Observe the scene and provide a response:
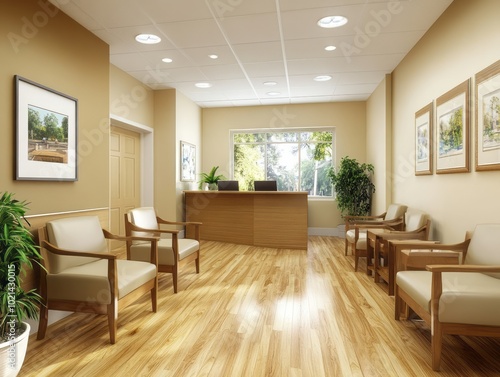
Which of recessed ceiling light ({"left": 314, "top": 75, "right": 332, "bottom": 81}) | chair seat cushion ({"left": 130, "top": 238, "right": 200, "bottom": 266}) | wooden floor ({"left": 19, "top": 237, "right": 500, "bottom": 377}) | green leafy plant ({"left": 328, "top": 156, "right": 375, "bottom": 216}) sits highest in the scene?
recessed ceiling light ({"left": 314, "top": 75, "right": 332, "bottom": 81})

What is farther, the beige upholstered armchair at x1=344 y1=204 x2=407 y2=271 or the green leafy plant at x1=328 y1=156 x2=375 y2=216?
the green leafy plant at x1=328 y1=156 x2=375 y2=216

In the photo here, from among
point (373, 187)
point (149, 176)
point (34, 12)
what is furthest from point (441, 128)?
point (149, 176)

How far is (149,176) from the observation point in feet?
18.1

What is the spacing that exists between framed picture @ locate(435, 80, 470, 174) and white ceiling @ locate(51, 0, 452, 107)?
858 mm

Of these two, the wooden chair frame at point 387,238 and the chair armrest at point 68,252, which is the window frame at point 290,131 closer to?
the wooden chair frame at point 387,238

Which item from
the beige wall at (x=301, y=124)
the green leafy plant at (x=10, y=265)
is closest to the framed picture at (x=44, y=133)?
the green leafy plant at (x=10, y=265)

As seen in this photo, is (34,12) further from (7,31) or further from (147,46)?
(147,46)

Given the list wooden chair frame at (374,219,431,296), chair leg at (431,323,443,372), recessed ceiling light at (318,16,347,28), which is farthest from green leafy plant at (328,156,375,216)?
chair leg at (431,323,443,372)

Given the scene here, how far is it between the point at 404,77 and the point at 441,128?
54.7 inches

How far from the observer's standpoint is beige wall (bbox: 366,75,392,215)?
15.9 feet

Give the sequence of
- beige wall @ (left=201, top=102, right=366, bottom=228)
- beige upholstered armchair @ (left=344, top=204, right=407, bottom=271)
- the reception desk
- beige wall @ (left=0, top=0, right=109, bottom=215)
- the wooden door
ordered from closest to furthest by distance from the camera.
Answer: beige wall @ (left=0, top=0, right=109, bottom=215), beige upholstered armchair @ (left=344, top=204, right=407, bottom=271), the wooden door, the reception desk, beige wall @ (left=201, top=102, right=366, bottom=228)

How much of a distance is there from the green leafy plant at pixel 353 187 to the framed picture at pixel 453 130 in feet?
8.27

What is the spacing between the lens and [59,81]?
2781mm

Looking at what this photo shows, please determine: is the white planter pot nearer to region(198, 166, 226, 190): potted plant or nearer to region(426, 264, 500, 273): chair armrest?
region(426, 264, 500, 273): chair armrest
